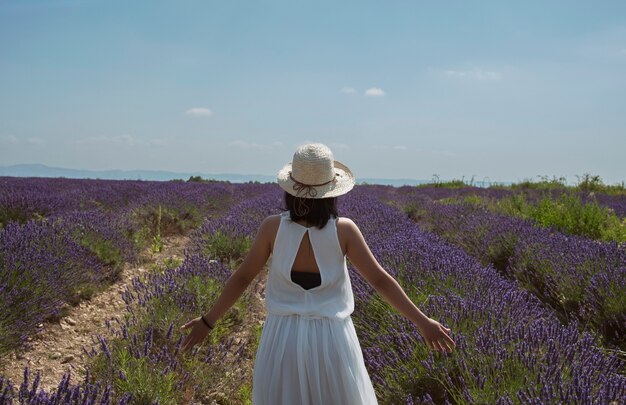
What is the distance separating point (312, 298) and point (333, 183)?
422 mm

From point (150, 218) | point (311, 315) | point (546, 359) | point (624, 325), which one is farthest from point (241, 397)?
point (150, 218)

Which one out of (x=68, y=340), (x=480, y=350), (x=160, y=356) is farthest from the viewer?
(x=68, y=340)

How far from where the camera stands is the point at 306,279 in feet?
5.71

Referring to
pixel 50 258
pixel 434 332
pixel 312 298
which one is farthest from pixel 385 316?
pixel 50 258

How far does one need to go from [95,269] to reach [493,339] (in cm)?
354

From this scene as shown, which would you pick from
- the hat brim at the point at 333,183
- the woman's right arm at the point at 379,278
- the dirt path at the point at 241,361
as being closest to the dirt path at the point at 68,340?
the dirt path at the point at 241,361

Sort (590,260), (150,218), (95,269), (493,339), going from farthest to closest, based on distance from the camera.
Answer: (150,218)
(95,269)
(590,260)
(493,339)

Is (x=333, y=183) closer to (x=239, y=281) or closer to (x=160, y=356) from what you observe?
(x=239, y=281)

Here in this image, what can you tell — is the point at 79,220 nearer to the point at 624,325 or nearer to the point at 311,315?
the point at 311,315

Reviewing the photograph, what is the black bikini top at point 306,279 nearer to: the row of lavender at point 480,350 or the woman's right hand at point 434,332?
the woman's right hand at point 434,332

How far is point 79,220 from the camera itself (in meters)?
5.16

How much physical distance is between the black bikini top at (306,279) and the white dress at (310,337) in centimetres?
2

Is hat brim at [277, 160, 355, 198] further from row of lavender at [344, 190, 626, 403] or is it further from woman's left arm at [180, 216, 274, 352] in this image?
row of lavender at [344, 190, 626, 403]

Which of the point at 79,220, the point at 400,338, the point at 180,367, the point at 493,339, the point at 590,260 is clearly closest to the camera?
the point at 493,339
